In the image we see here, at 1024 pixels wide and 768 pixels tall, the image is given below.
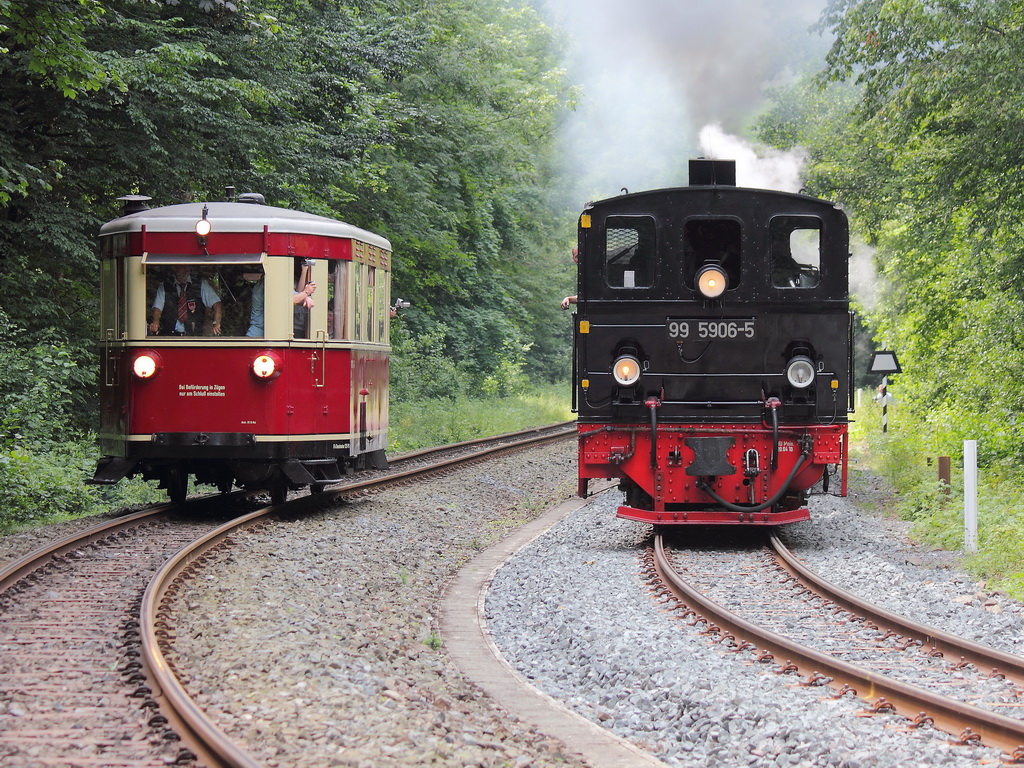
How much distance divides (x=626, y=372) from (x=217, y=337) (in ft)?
12.8

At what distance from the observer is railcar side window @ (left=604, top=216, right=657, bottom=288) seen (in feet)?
34.4

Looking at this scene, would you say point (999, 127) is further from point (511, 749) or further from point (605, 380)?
point (511, 749)

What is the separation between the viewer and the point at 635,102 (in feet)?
58.7

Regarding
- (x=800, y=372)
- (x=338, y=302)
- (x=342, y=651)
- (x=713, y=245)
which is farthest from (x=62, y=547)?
(x=800, y=372)

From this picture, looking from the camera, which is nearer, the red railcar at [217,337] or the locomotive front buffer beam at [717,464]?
the locomotive front buffer beam at [717,464]

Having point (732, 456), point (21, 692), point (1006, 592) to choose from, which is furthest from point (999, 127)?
point (21, 692)

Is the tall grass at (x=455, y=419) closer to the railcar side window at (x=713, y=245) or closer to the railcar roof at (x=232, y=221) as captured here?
the railcar roof at (x=232, y=221)

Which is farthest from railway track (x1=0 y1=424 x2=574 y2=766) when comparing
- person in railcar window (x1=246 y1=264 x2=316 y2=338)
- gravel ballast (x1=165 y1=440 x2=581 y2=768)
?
person in railcar window (x1=246 y1=264 x2=316 y2=338)

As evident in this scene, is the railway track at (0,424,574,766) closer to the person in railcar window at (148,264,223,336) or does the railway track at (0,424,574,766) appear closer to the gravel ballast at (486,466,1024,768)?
the person in railcar window at (148,264,223,336)

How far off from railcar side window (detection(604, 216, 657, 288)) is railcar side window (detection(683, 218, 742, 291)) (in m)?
0.33

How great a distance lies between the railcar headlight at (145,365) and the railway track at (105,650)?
4.40 feet

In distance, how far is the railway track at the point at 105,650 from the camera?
14.7 ft

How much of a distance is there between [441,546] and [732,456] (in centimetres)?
287

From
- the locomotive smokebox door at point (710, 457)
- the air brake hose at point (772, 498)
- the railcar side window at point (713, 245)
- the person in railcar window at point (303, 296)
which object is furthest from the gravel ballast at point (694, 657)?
the person in railcar window at point (303, 296)
